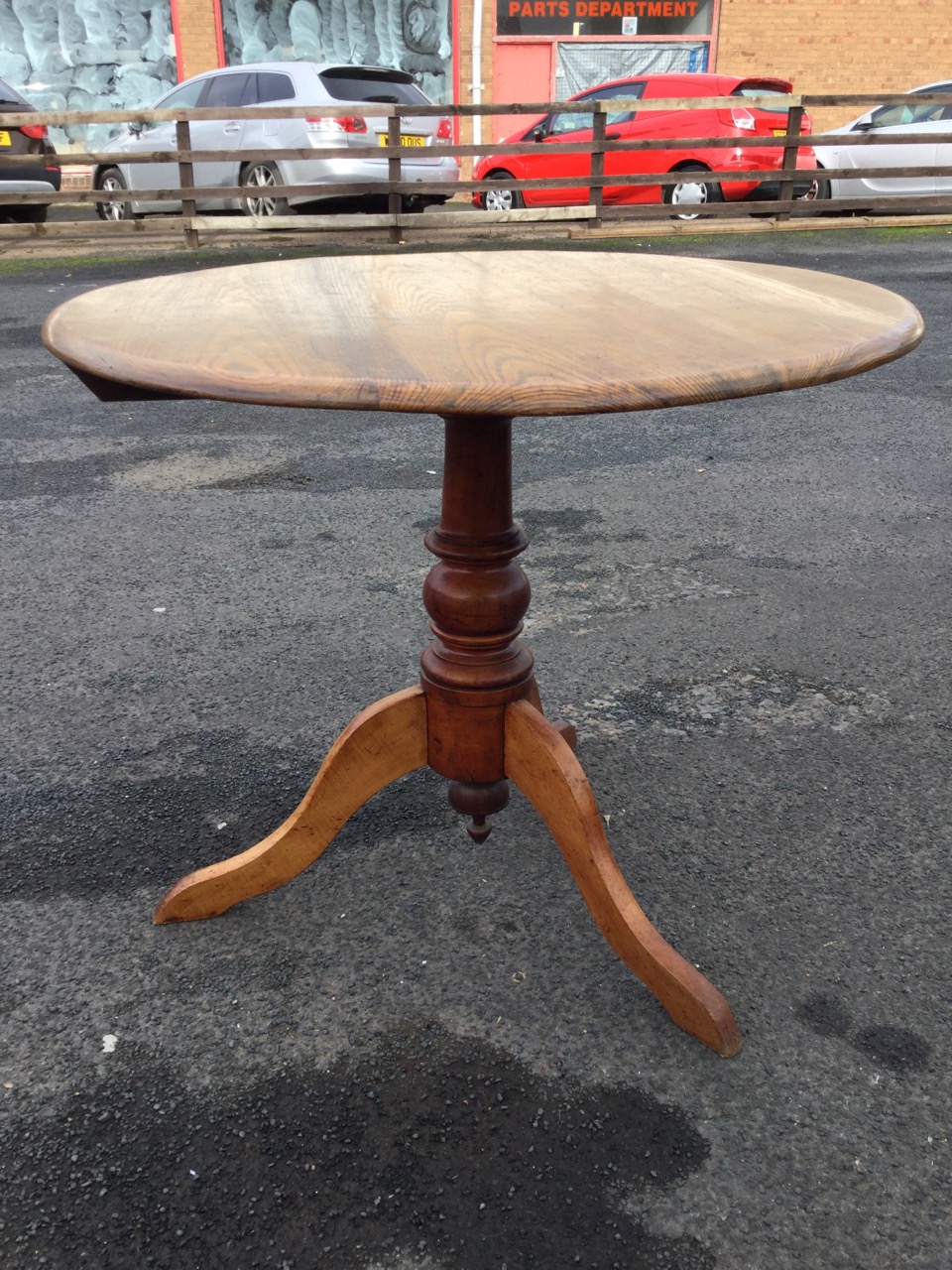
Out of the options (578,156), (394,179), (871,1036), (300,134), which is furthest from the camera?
(578,156)

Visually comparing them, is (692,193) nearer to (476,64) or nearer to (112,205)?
(112,205)

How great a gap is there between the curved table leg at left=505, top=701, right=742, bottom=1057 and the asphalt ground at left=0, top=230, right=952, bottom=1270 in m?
0.06

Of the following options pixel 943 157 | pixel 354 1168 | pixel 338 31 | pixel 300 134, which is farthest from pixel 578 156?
pixel 354 1168

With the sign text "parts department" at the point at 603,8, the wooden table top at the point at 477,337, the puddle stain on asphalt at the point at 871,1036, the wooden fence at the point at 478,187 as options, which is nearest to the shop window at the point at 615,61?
the sign text "parts department" at the point at 603,8

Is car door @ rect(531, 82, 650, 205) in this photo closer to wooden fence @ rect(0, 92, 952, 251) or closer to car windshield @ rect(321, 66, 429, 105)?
wooden fence @ rect(0, 92, 952, 251)

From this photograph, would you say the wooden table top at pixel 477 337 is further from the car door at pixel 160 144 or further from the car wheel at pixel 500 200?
the car wheel at pixel 500 200

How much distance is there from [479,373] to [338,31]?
16954 millimetres

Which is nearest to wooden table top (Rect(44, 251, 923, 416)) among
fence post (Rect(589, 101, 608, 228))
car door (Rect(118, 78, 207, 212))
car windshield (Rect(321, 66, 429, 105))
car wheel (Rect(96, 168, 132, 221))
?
fence post (Rect(589, 101, 608, 228))

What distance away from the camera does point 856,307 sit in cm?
155

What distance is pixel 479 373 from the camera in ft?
3.76

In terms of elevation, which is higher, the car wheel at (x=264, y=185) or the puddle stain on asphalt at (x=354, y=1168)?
the car wheel at (x=264, y=185)

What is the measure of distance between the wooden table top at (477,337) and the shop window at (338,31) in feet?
51.8

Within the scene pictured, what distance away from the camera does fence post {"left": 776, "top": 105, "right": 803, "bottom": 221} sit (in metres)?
9.48

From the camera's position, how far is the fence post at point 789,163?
9484 millimetres
